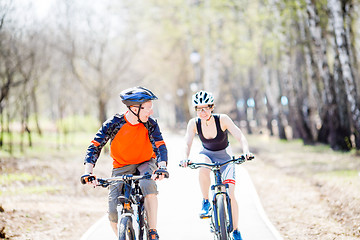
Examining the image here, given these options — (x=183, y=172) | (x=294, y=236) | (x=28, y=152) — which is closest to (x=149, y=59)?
(x=28, y=152)

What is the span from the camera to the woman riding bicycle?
217 inches

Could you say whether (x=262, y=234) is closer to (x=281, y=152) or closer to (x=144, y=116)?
(x=144, y=116)

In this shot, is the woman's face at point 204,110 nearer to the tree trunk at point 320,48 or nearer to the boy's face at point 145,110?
the boy's face at point 145,110

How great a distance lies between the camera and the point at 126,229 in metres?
4.27

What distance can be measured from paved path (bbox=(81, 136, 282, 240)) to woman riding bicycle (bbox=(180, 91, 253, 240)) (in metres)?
1.14

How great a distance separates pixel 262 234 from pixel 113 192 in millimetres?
2793

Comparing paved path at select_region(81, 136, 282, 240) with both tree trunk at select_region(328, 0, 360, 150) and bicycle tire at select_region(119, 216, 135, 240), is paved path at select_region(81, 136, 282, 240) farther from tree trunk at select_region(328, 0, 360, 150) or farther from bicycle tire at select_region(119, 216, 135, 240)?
tree trunk at select_region(328, 0, 360, 150)

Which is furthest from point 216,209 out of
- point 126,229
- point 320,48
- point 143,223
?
point 320,48

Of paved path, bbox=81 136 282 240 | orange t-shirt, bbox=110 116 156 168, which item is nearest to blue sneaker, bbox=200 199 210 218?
paved path, bbox=81 136 282 240

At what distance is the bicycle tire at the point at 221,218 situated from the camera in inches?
199

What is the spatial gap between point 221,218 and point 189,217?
116 inches

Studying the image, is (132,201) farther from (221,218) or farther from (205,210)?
(205,210)

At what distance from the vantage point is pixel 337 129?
1692 centimetres

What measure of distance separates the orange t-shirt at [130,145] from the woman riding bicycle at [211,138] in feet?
2.59
